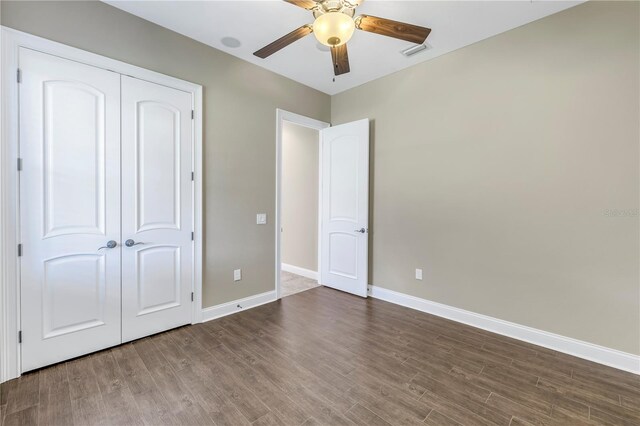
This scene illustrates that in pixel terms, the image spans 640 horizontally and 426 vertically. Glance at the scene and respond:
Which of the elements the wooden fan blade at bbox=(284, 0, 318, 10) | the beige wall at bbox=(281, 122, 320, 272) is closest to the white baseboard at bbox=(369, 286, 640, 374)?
the beige wall at bbox=(281, 122, 320, 272)

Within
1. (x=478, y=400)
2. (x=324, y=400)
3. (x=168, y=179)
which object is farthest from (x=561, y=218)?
(x=168, y=179)

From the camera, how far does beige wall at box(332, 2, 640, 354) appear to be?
7.42ft

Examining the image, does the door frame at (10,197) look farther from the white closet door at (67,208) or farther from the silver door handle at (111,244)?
the silver door handle at (111,244)

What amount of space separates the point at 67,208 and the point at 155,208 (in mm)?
632

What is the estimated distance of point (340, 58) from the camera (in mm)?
2250

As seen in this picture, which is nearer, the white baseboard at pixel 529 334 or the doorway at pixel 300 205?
the white baseboard at pixel 529 334

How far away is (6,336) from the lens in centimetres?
202

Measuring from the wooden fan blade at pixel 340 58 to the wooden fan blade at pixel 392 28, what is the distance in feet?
0.65

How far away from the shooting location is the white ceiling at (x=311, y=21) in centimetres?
239

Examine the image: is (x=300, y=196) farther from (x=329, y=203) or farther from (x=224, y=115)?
(x=224, y=115)

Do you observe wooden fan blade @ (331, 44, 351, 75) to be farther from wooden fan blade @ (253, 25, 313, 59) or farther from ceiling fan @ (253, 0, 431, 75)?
wooden fan blade @ (253, 25, 313, 59)

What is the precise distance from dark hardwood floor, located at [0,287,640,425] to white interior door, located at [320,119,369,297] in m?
1.20

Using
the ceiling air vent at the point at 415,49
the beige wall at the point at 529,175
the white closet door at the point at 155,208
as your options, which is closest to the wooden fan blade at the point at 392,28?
the ceiling air vent at the point at 415,49

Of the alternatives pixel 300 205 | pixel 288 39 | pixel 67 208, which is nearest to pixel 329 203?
pixel 300 205
